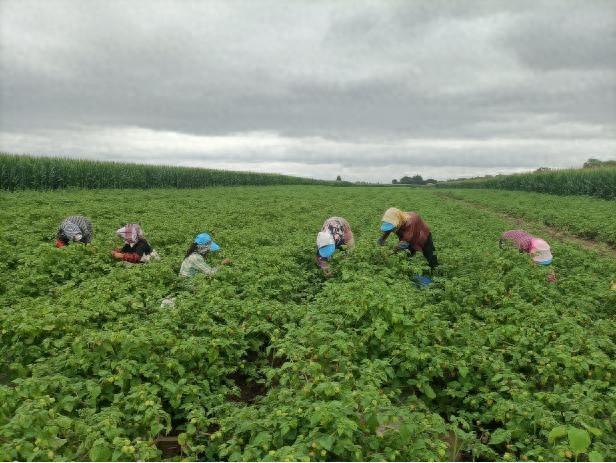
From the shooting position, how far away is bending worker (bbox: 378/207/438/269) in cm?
820

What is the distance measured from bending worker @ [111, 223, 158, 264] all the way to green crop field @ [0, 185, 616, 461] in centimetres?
72

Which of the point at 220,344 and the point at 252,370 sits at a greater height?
the point at 220,344

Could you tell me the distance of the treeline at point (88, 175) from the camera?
86.4 feet

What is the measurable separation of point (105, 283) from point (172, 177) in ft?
125

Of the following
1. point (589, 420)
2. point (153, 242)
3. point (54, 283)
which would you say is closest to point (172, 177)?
point (153, 242)

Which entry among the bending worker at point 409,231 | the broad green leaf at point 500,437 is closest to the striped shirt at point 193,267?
the bending worker at point 409,231

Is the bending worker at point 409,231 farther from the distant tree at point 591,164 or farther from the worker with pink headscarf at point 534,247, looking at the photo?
the distant tree at point 591,164

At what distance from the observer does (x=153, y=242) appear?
11.0 m

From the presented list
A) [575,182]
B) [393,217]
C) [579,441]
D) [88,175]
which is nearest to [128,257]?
[393,217]

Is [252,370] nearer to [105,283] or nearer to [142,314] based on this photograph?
[142,314]

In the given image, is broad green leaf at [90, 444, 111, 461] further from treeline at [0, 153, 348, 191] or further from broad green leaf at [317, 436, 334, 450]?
treeline at [0, 153, 348, 191]

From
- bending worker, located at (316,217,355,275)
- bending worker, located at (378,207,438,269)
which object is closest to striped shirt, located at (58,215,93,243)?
bending worker, located at (316,217,355,275)

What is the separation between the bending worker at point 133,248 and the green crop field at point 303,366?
0.72 m

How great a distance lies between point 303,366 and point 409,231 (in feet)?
16.4
